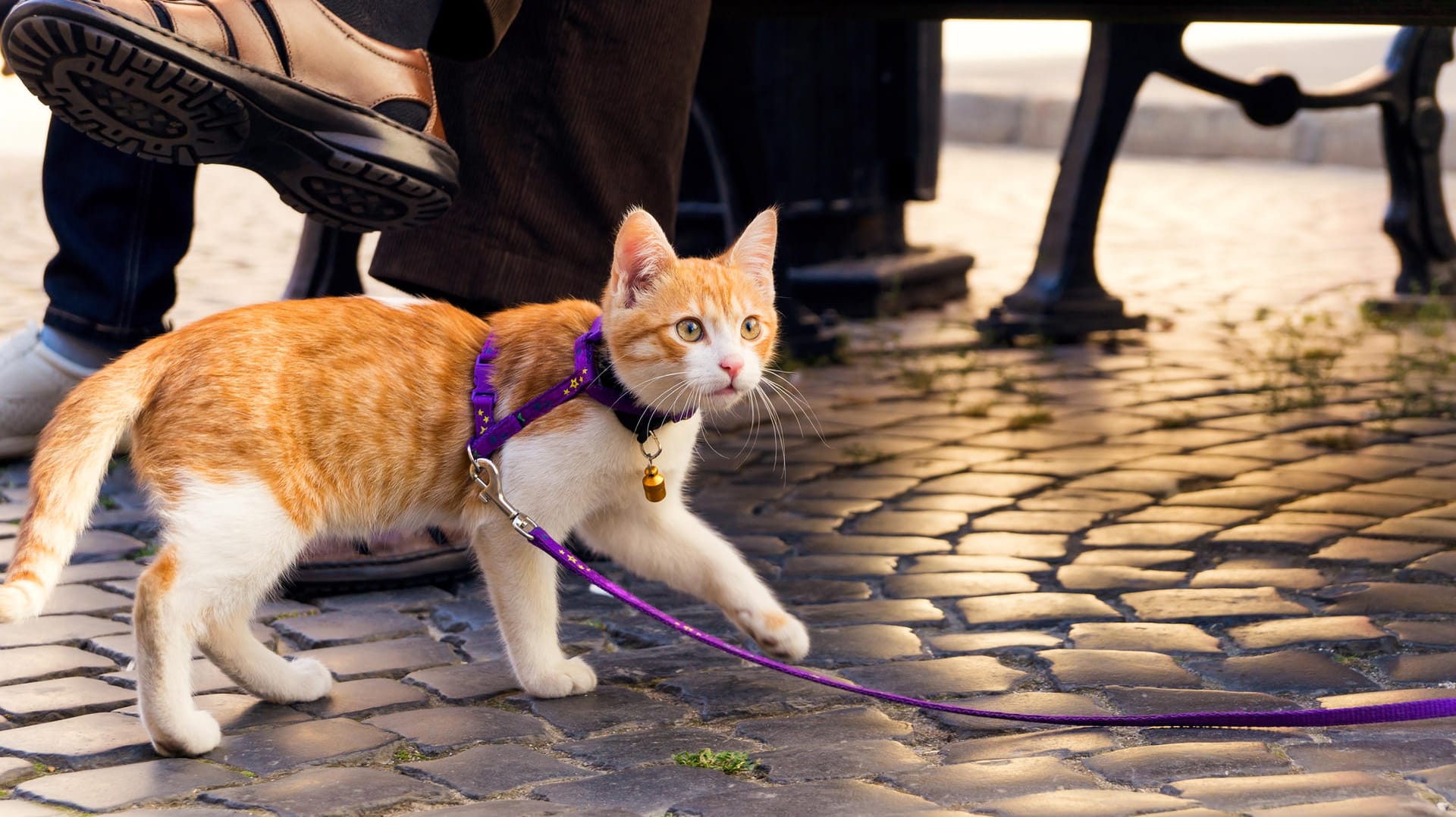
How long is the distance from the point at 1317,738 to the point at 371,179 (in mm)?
1759

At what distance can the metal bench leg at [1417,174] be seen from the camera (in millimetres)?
6547

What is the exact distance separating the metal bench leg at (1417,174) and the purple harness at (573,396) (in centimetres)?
504

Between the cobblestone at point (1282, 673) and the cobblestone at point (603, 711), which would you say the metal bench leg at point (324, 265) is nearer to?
the cobblestone at point (603, 711)

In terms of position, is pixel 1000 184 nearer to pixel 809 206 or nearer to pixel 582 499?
pixel 809 206

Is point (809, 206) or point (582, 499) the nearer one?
point (582, 499)

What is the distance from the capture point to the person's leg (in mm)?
3936

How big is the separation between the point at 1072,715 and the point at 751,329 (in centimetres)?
82

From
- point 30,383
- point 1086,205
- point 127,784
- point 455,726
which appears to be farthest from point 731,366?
point 1086,205

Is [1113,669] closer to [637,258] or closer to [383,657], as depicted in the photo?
[637,258]

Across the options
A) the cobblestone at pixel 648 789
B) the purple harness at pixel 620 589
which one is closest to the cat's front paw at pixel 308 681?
the purple harness at pixel 620 589

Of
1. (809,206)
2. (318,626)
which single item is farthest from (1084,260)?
(318,626)

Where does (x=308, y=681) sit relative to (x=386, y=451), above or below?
below

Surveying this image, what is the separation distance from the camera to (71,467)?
226 cm

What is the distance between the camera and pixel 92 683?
8.69ft
